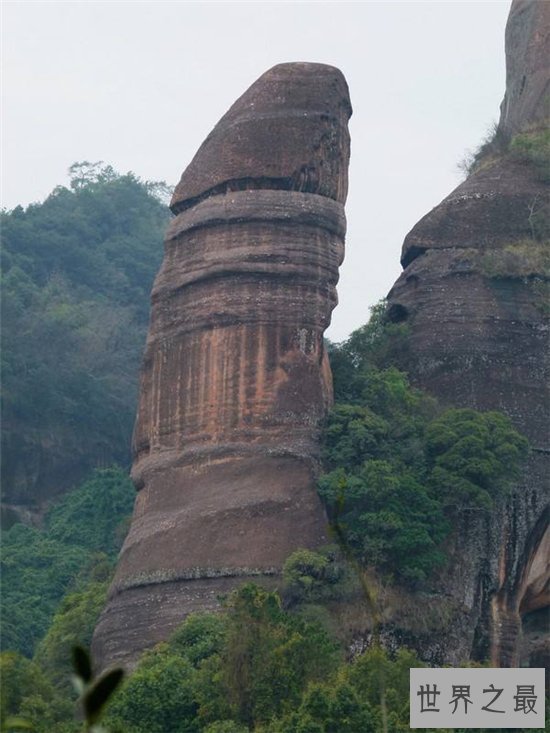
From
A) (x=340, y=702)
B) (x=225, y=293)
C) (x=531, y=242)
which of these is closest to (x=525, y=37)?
(x=531, y=242)

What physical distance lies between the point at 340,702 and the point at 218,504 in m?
6.89

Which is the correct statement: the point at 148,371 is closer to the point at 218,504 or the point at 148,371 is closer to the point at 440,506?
the point at 218,504

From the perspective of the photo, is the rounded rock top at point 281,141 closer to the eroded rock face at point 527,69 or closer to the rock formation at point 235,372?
the rock formation at point 235,372

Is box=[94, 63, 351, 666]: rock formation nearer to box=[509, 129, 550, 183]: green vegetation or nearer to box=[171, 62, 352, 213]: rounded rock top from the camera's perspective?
box=[171, 62, 352, 213]: rounded rock top

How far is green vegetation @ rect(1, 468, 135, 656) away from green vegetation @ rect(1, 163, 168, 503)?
6.35 ft

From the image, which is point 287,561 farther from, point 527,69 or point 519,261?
point 527,69

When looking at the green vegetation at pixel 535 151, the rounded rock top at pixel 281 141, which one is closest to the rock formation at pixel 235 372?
the rounded rock top at pixel 281 141

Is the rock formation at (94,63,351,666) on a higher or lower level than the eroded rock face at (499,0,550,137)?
lower

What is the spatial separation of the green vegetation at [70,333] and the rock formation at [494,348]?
1408 centimetres

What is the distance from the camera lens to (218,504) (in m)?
29.6

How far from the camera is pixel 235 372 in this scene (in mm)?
30016

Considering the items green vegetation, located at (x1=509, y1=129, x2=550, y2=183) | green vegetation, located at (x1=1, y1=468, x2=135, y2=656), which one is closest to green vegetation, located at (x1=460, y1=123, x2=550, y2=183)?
green vegetation, located at (x1=509, y1=129, x2=550, y2=183)

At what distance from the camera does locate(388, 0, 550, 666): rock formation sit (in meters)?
30.1

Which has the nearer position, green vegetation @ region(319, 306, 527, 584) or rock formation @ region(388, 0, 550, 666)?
green vegetation @ region(319, 306, 527, 584)
